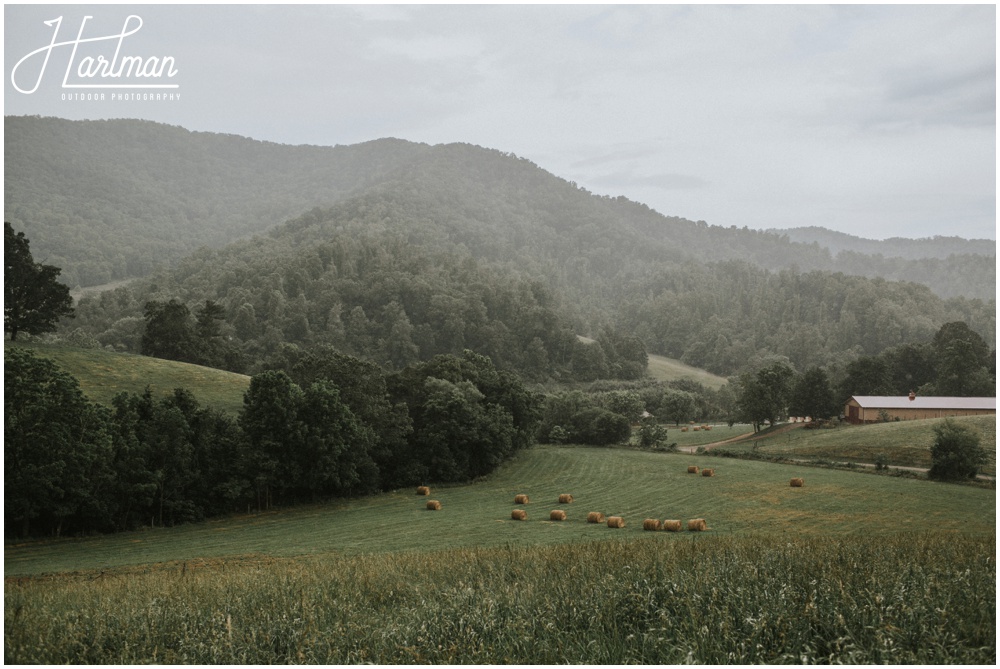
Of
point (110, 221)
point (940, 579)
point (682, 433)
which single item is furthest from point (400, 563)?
point (110, 221)

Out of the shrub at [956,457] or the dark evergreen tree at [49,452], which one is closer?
the dark evergreen tree at [49,452]

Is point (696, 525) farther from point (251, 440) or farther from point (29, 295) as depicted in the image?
point (29, 295)

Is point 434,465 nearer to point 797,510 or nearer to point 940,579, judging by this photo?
point 797,510

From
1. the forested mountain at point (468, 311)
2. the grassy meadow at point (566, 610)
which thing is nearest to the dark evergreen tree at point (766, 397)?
the forested mountain at point (468, 311)

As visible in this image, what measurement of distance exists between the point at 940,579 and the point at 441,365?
42179 mm

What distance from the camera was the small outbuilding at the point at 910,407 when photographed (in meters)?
60.0

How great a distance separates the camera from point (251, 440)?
35344mm

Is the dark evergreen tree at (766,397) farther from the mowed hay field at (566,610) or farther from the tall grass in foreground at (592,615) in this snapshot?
the tall grass in foreground at (592,615)

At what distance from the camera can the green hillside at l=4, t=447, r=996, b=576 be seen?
24.6m

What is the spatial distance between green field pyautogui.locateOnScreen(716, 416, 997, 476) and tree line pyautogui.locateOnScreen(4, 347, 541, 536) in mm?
19772

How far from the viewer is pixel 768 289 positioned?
18300cm

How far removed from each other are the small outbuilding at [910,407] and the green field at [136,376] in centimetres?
4805

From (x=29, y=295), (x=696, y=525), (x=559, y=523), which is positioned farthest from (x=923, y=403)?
(x=29, y=295)

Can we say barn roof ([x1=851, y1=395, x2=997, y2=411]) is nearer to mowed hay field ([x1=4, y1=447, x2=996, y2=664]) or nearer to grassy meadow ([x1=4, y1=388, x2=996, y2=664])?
mowed hay field ([x1=4, y1=447, x2=996, y2=664])
